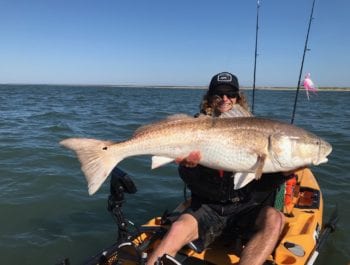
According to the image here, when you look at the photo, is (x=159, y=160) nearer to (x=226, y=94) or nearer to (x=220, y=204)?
(x=220, y=204)

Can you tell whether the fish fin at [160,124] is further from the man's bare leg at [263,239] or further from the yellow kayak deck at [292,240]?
the yellow kayak deck at [292,240]

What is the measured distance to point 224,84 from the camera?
5.01 metres

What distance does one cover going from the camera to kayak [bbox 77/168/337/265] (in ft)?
14.9

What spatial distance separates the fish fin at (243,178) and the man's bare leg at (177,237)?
91 cm

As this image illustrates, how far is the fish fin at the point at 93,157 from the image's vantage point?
13.0ft

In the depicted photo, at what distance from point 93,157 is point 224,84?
6.42 ft

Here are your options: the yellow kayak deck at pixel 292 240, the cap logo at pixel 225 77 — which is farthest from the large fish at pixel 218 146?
the yellow kayak deck at pixel 292 240

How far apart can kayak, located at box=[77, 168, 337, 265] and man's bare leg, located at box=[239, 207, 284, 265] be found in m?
0.43

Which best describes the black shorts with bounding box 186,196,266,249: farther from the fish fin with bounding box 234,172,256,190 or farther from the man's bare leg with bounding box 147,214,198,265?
the fish fin with bounding box 234,172,256,190

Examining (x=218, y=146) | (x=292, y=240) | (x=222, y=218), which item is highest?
(x=218, y=146)

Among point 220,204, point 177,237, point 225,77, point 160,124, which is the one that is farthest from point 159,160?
point 225,77

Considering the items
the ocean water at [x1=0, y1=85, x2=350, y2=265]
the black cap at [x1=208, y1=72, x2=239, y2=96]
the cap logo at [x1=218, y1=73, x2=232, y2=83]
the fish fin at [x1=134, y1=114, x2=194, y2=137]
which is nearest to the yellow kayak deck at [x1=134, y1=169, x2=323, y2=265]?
the ocean water at [x1=0, y1=85, x2=350, y2=265]

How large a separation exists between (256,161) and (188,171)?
131 cm

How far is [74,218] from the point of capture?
25.5 ft
